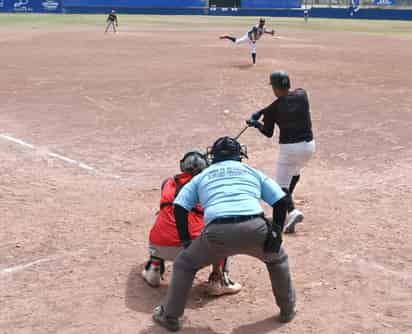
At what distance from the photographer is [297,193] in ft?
31.0

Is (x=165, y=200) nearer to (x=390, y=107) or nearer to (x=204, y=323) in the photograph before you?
(x=204, y=323)

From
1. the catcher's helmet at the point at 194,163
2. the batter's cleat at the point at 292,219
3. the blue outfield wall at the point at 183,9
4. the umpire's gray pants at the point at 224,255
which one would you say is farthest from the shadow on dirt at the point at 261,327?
the blue outfield wall at the point at 183,9

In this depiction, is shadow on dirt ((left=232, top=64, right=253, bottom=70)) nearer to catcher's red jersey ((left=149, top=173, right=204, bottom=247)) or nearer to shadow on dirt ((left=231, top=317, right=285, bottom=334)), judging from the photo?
catcher's red jersey ((left=149, top=173, right=204, bottom=247))

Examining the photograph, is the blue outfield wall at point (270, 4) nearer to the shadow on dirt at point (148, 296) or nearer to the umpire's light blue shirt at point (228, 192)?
the shadow on dirt at point (148, 296)

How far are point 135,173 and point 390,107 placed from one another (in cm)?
833

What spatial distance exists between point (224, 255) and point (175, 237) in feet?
3.27

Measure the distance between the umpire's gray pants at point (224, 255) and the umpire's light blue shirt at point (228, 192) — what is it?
116 millimetres

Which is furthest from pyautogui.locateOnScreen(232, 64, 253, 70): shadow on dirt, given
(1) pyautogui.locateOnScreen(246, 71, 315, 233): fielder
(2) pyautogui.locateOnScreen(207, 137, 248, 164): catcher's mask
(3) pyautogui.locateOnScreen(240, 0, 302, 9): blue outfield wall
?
(3) pyautogui.locateOnScreen(240, 0, 302, 9): blue outfield wall

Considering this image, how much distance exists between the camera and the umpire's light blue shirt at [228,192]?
196 inches

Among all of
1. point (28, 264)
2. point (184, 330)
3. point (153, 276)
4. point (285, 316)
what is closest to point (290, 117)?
point (153, 276)

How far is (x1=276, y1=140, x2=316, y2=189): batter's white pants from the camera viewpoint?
7523 mm

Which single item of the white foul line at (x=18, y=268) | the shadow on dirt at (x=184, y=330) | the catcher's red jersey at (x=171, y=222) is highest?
the catcher's red jersey at (x=171, y=222)

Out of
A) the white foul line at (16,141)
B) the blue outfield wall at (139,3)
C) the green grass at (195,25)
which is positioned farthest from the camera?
the blue outfield wall at (139,3)

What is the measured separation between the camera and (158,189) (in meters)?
9.66
